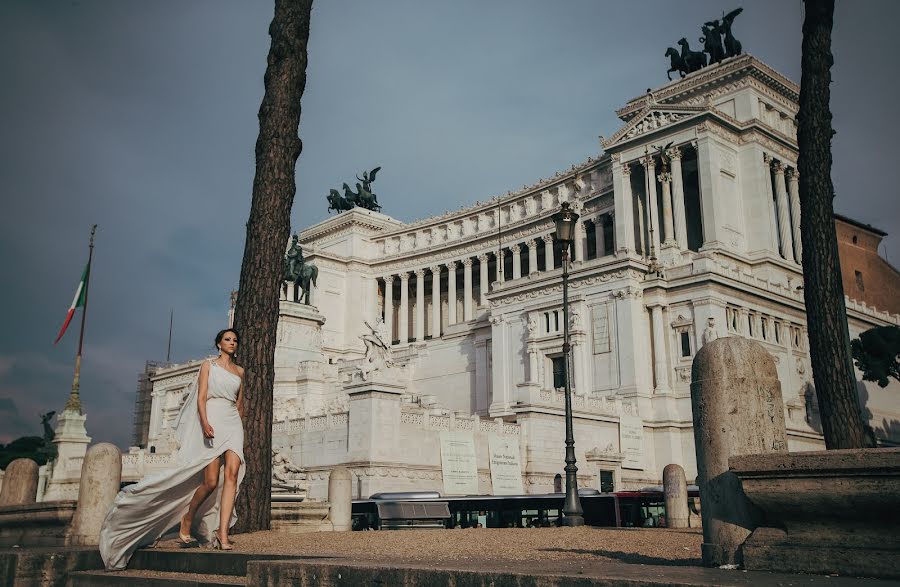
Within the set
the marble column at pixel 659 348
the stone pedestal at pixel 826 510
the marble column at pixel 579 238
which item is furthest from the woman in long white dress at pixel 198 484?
the marble column at pixel 579 238

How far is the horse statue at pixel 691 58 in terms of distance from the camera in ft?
218

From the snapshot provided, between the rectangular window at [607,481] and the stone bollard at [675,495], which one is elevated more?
the rectangular window at [607,481]

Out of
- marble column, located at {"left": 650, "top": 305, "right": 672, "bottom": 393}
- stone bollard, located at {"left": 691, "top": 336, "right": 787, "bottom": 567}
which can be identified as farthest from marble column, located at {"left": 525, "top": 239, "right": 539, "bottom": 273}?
stone bollard, located at {"left": 691, "top": 336, "right": 787, "bottom": 567}

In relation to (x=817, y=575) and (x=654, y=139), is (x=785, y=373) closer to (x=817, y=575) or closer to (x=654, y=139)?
(x=654, y=139)

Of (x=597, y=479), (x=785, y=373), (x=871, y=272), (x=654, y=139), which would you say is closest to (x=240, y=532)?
(x=597, y=479)

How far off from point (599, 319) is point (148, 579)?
3953 centimetres

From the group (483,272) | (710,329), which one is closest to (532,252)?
(483,272)

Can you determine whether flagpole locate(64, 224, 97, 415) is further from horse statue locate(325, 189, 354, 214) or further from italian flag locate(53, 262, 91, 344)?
horse statue locate(325, 189, 354, 214)

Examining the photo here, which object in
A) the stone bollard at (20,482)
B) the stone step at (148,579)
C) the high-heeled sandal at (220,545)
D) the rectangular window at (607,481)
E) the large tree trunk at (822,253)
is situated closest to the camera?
the stone step at (148,579)

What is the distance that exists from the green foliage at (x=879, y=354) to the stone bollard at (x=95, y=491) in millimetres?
48039

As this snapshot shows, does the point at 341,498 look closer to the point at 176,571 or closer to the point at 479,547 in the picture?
the point at 479,547

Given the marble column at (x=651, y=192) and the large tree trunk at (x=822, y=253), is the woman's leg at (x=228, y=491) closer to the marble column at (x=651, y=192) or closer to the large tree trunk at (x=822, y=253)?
the large tree trunk at (x=822, y=253)

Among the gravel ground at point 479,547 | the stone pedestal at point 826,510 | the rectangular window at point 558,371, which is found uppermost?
the rectangular window at point 558,371

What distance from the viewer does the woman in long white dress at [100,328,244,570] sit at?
8516 millimetres
